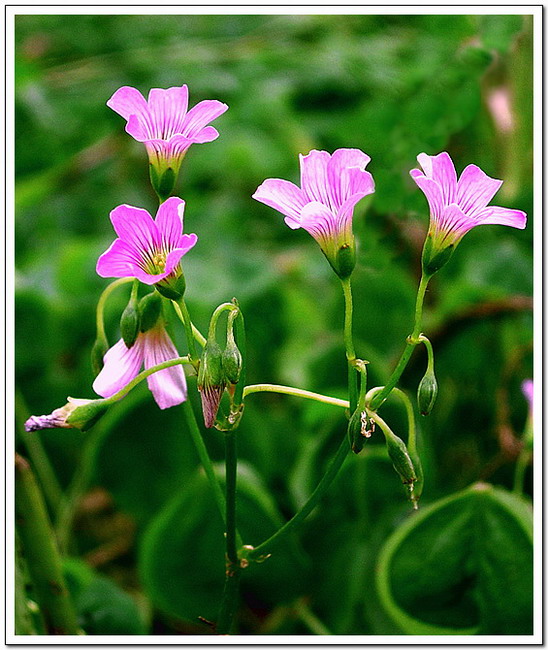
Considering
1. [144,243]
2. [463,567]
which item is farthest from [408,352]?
[463,567]

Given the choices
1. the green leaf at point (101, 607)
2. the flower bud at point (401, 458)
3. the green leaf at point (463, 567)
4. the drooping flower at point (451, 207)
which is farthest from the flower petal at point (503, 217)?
the green leaf at point (101, 607)

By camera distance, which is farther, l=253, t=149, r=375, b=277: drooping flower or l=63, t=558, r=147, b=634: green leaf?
l=63, t=558, r=147, b=634: green leaf

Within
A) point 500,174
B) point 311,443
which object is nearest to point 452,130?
point 500,174

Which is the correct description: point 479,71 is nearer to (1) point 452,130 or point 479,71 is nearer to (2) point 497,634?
(1) point 452,130

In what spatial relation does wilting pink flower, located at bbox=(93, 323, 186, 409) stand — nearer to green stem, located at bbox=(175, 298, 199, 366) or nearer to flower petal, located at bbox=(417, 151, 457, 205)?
green stem, located at bbox=(175, 298, 199, 366)

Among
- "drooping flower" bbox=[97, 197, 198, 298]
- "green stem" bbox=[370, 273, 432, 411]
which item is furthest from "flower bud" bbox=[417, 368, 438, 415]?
"drooping flower" bbox=[97, 197, 198, 298]

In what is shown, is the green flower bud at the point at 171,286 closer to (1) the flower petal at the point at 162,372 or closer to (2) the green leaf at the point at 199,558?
(1) the flower petal at the point at 162,372
